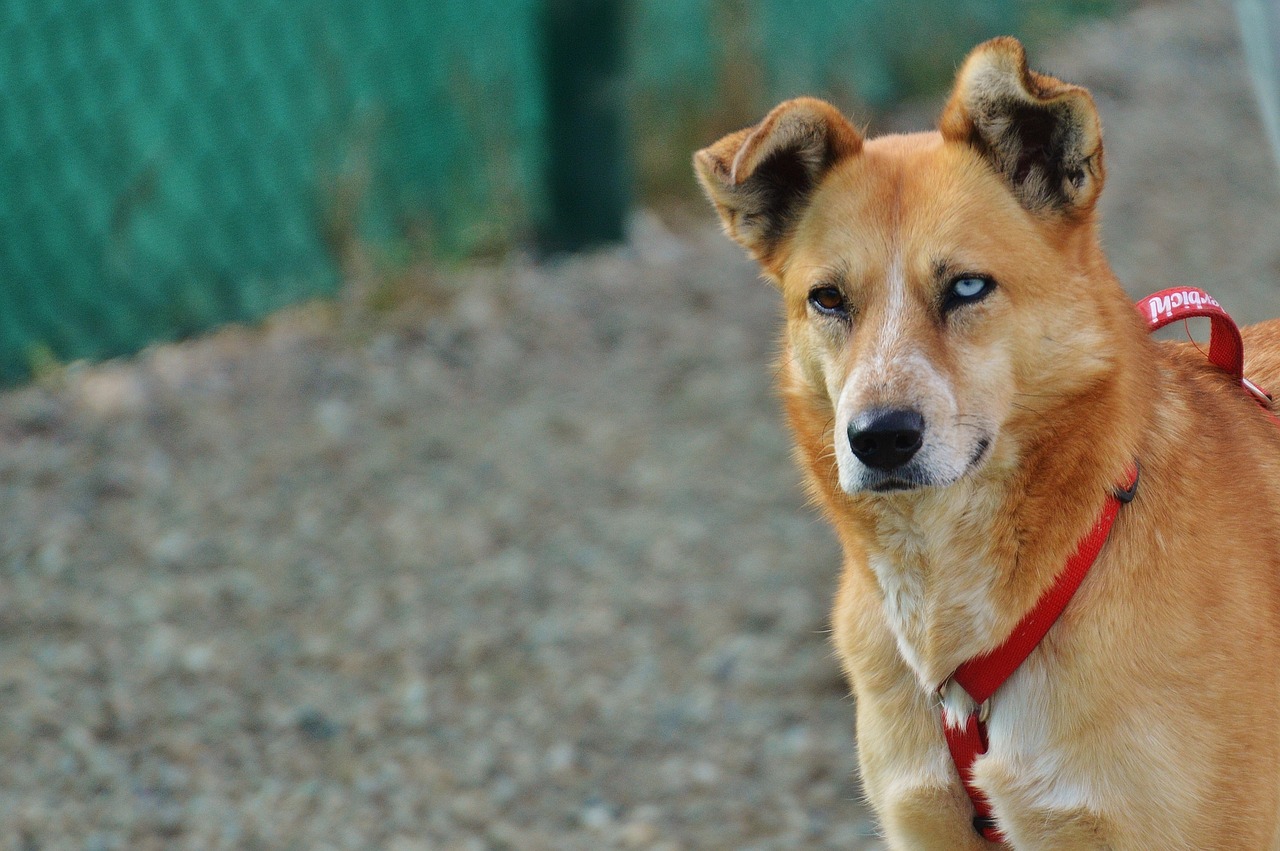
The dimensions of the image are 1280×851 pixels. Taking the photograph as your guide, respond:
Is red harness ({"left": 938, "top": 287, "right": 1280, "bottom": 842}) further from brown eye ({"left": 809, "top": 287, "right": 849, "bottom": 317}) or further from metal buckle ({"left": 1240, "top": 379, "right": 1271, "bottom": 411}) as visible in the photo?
brown eye ({"left": 809, "top": 287, "right": 849, "bottom": 317})

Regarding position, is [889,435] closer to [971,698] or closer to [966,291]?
[966,291]

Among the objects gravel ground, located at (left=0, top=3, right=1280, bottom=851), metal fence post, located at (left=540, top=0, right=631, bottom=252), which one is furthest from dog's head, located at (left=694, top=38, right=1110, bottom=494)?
metal fence post, located at (left=540, top=0, right=631, bottom=252)

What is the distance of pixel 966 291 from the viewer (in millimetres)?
2432

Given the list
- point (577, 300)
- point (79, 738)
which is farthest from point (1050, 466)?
point (577, 300)

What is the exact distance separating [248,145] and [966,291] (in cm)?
442

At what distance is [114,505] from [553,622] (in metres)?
1.75

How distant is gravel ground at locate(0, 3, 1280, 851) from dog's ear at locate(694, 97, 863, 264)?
1.61 metres

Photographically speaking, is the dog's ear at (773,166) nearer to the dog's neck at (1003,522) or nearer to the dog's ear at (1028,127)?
the dog's ear at (1028,127)

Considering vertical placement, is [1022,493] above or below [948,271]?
below

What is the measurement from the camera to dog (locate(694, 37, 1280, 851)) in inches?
87.4

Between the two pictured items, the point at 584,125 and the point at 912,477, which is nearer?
the point at 912,477

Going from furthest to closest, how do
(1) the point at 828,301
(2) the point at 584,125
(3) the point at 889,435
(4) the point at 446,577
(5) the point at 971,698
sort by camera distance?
(2) the point at 584,125
(4) the point at 446,577
(1) the point at 828,301
(5) the point at 971,698
(3) the point at 889,435

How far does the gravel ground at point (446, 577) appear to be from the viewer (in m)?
3.64

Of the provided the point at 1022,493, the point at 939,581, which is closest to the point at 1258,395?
the point at 1022,493
